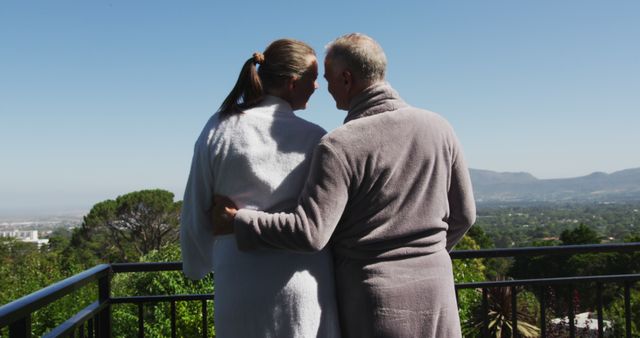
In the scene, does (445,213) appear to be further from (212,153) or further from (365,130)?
(212,153)

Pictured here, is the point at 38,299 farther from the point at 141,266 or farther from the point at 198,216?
the point at 141,266

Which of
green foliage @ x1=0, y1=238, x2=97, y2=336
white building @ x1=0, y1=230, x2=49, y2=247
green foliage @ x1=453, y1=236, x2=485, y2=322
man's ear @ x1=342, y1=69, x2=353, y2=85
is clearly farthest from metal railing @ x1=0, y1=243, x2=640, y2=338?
white building @ x1=0, y1=230, x2=49, y2=247

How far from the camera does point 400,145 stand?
49.4 inches

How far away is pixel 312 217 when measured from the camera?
3.86 ft

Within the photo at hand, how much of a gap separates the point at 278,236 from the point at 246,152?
0.21 metres

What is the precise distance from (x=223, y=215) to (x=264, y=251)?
0.41ft

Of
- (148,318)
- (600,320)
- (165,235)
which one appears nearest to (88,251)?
(165,235)

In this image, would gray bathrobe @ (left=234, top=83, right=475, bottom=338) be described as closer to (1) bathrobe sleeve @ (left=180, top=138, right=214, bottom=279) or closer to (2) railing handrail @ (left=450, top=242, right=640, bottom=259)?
(1) bathrobe sleeve @ (left=180, top=138, right=214, bottom=279)

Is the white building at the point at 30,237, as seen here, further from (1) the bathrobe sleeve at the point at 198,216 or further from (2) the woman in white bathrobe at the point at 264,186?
(2) the woman in white bathrobe at the point at 264,186

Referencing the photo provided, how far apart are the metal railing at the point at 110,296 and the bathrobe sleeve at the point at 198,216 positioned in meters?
0.40

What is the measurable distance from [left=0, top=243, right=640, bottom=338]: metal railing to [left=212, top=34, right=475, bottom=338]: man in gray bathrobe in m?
0.54

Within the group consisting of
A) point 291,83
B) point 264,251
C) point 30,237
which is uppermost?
point 291,83

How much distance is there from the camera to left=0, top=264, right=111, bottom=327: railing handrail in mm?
1245

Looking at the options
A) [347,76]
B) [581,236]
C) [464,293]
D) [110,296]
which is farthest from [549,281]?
[581,236]
